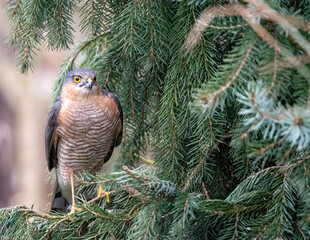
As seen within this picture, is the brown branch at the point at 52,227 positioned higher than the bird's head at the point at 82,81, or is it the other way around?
the bird's head at the point at 82,81

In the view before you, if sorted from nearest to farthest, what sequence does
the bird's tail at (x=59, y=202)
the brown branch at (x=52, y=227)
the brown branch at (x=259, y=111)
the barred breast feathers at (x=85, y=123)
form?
the brown branch at (x=259, y=111) → the brown branch at (x=52, y=227) → the barred breast feathers at (x=85, y=123) → the bird's tail at (x=59, y=202)

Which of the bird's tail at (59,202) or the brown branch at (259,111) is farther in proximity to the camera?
the bird's tail at (59,202)

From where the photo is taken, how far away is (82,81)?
3.29 m

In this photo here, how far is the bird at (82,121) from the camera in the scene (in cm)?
334

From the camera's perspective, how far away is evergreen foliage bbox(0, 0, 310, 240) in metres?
1.57

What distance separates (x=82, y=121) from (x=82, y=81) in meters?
0.29

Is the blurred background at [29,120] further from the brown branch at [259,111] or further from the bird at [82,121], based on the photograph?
the brown branch at [259,111]

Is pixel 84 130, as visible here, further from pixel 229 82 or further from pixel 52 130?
pixel 229 82

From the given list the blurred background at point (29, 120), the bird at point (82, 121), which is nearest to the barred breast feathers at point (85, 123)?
the bird at point (82, 121)

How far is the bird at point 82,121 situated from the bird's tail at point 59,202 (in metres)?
0.36

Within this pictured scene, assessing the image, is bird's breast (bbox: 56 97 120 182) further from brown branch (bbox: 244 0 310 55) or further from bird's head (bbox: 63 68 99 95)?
brown branch (bbox: 244 0 310 55)

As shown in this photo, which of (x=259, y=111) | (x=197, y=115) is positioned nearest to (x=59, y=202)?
(x=197, y=115)

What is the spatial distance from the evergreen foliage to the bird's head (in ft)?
0.29

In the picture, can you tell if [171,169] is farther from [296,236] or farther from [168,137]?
[296,236]
